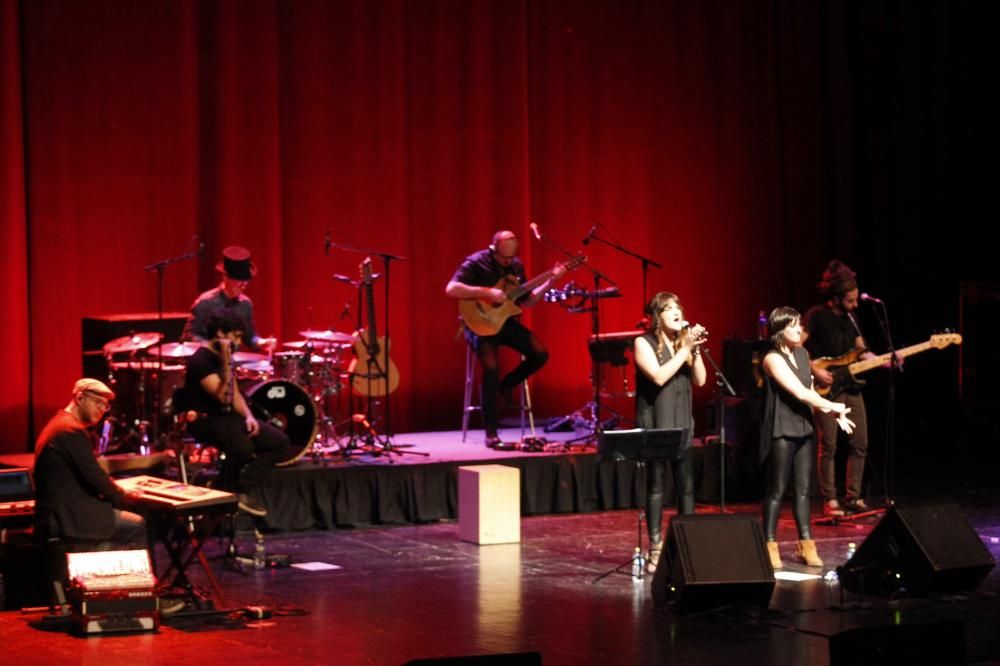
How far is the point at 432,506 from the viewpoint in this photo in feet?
39.6

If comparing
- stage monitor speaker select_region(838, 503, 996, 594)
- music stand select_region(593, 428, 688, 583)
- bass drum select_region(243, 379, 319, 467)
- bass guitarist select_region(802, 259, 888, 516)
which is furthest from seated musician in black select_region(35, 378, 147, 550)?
bass guitarist select_region(802, 259, 888, 516)

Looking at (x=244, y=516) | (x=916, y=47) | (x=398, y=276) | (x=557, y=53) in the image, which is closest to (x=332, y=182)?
(x=398, y=276)

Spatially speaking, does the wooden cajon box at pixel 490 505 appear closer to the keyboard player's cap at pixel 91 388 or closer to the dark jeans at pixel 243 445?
the dark jeans at pixel 243 445

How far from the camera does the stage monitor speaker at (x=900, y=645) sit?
5.30 meters

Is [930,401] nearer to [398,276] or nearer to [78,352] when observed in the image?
[398,276]

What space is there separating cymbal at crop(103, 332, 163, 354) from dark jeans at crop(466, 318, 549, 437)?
2.68m

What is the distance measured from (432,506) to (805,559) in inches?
125

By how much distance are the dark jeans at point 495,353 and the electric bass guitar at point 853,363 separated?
7.91 ft

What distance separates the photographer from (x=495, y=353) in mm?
12969

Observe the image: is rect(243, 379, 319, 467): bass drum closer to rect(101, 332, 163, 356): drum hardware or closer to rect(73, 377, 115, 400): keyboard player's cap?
rect(101, 332, 163, 356): drum hardware

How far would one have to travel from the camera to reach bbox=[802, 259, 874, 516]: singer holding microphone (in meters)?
11.8

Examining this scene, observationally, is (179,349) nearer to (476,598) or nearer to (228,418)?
(228,418)

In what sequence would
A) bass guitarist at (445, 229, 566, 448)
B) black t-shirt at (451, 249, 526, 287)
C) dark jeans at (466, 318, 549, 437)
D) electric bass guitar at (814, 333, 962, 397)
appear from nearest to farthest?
electric bass guitar at (814, 333, 962, 397) < bass guitarist at (445, 229, 566, 448) < black t-shirt at (451, 249, 526, 287) < dark jeans at (466, 318, 549, 437)

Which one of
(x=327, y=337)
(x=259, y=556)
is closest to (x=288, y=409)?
(x=327, y=337)
